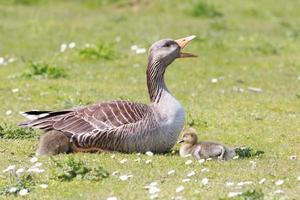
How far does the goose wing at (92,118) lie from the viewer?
1105 centimetres

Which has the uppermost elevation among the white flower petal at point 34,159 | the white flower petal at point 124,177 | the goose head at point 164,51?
the goose head at point 164,51

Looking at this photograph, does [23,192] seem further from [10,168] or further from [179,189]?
[179,189]

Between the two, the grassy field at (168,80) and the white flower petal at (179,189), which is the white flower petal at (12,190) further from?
the white flower petal at (179,189)

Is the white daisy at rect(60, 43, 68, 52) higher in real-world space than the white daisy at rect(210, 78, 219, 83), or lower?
higher

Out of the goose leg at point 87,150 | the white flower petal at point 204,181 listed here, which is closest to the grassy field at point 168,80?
the white flower petal at point 204,181

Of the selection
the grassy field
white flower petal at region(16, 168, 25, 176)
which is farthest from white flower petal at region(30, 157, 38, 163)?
white flower petal at region(16, 168, 25, 176)

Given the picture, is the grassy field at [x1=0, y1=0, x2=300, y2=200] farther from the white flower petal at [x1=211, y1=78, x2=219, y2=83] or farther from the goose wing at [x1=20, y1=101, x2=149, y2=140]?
the goose wing at [x1=20, y1=101, x2=149, y2=140]

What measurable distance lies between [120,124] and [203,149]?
1.03 m

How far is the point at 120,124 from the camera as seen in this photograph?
1102 cm

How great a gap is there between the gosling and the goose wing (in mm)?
624

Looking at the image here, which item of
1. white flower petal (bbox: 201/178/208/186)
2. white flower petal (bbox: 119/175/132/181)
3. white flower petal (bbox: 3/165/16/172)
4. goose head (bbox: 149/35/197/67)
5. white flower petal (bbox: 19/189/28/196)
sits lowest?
white flower petal (bbox: 3/165/16/172)

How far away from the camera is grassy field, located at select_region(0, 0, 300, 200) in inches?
378

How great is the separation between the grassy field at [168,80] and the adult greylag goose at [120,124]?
24 centimetres

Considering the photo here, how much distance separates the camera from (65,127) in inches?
438
